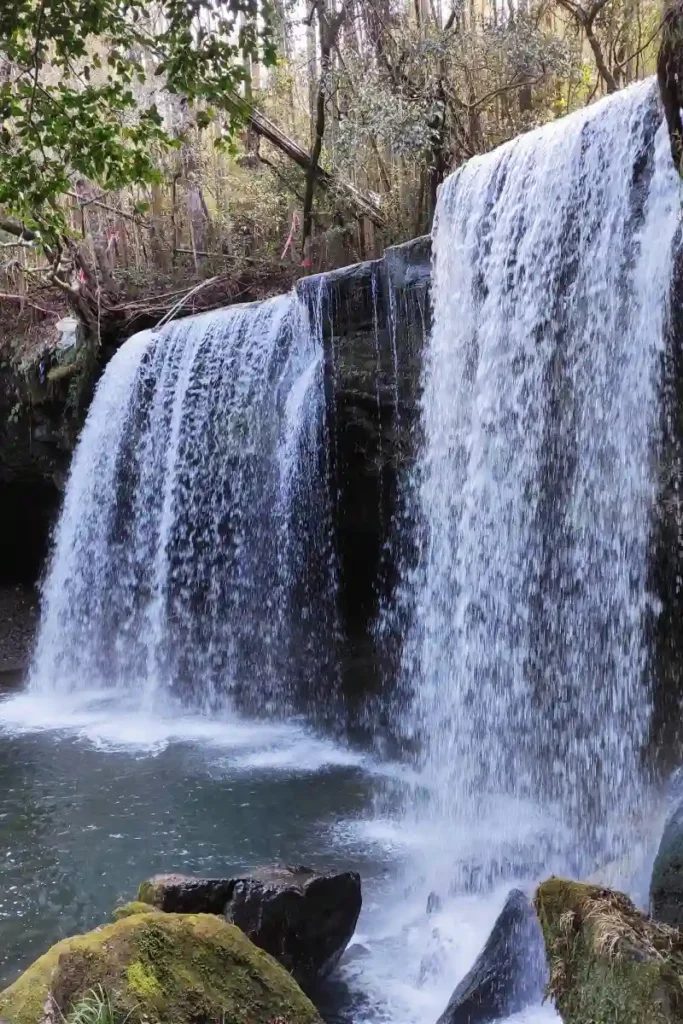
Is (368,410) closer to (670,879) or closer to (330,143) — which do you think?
(330,143)

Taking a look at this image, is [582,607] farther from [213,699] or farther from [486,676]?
[213,699]

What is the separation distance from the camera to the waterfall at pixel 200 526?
30.0 feet

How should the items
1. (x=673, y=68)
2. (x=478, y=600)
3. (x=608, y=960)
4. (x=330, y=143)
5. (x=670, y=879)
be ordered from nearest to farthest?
(x=608, y=960)
(x=670, y=879)
(x=673, y=68)
(x=478, y=600)
(x=330, y=143)

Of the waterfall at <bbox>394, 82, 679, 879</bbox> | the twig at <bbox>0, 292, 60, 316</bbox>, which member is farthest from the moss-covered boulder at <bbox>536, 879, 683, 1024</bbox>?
the twig at <bbox>0, 292, 60, 316</bbox>

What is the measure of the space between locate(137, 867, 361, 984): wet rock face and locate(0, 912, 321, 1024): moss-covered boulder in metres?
0.97

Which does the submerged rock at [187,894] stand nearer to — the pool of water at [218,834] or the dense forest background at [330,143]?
the pool of water at [218,834]

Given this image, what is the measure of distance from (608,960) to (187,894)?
7.34 ft

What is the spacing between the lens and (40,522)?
13.8 meters

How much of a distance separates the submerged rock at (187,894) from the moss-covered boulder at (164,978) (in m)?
1.02

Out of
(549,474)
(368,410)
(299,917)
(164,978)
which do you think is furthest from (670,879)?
(368,410)

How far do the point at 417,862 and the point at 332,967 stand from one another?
1406 millimetres

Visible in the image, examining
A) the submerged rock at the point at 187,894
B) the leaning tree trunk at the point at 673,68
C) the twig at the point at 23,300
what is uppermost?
the twig at the point at 23,300

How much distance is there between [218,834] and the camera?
6.15 metres

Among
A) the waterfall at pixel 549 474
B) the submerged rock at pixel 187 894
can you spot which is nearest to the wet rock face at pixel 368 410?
the waterfall at pixel 549 474
